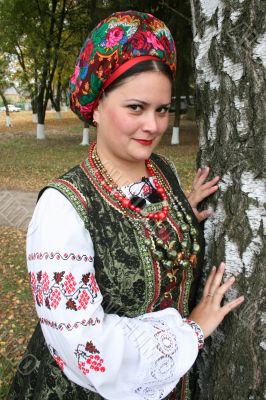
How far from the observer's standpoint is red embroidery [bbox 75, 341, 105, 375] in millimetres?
1400

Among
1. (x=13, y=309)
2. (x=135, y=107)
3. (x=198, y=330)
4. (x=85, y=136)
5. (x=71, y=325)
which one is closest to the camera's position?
(x=71, y=325)

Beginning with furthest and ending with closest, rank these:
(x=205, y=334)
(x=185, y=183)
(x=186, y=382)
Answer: (x=185, y=183)
(x=186, y=382)
(x=205, y=334)

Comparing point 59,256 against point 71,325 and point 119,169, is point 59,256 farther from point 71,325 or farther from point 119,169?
point 119,169

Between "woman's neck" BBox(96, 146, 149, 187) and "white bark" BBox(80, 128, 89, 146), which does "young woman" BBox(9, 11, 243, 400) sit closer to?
"woman's neck" BBox(96, 146, 149, 187)

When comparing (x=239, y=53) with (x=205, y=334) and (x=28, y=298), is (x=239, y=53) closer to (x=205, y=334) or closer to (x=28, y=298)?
(x=205, y=334)

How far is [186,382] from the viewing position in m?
1.93

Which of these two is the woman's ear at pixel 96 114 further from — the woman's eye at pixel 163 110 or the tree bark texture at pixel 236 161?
the tree bark texture at pixel 236 161

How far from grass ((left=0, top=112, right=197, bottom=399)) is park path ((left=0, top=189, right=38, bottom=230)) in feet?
0.97

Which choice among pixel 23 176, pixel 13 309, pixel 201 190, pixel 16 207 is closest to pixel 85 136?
pixel 23 176

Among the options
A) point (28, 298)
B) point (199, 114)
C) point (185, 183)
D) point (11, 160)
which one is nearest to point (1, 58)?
point (11, 160)

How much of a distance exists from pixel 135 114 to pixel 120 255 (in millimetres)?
490

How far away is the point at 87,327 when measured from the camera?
55.5 inches

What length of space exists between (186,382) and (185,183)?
24.2ft

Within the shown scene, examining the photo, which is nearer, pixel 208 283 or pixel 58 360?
pixel 58 360
